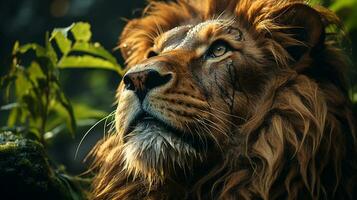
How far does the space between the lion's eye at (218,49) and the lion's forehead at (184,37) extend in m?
0.08

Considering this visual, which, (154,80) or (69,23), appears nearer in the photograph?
(154,80)

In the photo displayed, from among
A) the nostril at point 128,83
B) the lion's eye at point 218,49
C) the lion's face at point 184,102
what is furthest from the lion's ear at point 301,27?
the nostril at point 128,83

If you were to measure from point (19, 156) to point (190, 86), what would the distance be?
2.56 ft

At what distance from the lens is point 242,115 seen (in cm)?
355

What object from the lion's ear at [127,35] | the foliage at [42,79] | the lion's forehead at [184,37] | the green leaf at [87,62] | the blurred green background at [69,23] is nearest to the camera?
the lion's forehead at [184,37]

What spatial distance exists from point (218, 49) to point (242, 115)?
0.36m

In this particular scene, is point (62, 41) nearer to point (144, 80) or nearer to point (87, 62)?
point (87, 62)

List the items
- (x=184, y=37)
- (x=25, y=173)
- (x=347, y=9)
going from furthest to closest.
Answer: (x=347, y=9) < (x=184, y=37) < (x=25, y=173)

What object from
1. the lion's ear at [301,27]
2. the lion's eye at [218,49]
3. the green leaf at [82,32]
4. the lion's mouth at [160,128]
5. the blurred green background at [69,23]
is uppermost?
the lion's ear at [301,27]

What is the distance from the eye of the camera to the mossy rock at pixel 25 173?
316 centimetres

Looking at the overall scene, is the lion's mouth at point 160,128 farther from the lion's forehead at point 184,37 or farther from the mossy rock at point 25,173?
the lion's forehead at point 184,37

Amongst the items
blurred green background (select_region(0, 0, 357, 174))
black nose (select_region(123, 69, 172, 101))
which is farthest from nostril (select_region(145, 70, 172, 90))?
blurred green background (select_region(0, 0, 357, 174))

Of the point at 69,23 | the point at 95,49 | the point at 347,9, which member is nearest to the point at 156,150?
the point at 95,49

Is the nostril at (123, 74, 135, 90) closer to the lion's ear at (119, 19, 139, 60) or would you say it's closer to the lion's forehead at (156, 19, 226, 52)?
the lion's forehead at (156, 19, 226, 52)
